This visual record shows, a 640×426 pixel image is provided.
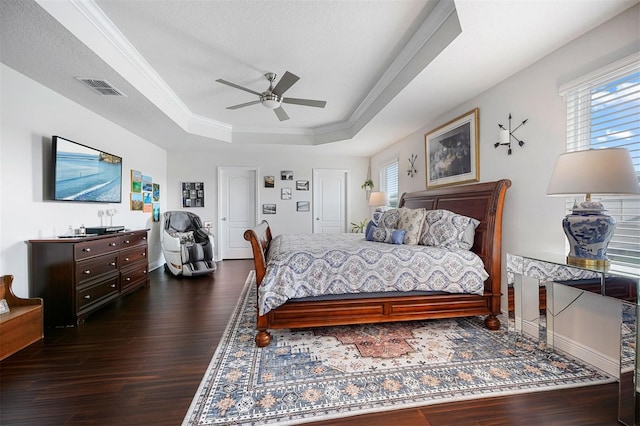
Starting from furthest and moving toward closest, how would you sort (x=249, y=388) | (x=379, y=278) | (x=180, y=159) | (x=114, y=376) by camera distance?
(x=180, y=159) < (x=379, y=278) < (x=114, y=376) < (x=249, y=388)

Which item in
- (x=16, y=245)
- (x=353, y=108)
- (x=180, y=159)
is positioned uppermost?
(x=353, y=108)

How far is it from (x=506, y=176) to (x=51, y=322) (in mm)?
4722

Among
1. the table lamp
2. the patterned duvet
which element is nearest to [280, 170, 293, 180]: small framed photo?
the patterned duvet

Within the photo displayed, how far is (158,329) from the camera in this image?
2.51 meters

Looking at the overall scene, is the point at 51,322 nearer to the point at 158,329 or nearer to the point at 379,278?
the point at 158,329

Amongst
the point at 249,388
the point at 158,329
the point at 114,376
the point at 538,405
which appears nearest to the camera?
the point at 538,405

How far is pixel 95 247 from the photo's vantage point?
2881mm

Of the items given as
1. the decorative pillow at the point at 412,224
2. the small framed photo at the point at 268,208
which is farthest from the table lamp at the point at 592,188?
the small framed photo at the point at 268,208

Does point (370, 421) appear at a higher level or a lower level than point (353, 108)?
lower

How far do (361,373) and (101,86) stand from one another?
3.63 metres

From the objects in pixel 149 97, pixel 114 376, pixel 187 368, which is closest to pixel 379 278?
pixel 187 368

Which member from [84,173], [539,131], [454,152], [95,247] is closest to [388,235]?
Result: [454,152]

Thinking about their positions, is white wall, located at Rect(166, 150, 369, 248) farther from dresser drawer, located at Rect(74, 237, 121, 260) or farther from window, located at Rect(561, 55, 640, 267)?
window, located at Rect(561, 55, 640, 267)

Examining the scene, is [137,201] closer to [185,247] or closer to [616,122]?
[185,247]
